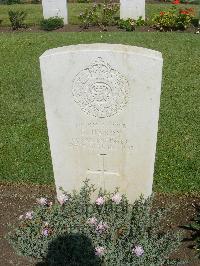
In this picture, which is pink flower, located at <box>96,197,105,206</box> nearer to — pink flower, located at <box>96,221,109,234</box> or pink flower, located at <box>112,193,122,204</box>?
pink flower, located at <box>112,193,122,204</box>

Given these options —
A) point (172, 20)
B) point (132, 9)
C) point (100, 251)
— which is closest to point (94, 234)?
point (100, 251)

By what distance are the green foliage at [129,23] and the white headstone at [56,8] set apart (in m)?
1.79

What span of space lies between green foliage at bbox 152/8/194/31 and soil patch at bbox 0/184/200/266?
802 centimetres

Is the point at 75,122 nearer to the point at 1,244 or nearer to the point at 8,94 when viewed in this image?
the point at 1,244

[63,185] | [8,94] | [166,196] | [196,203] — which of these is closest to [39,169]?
[63,185]

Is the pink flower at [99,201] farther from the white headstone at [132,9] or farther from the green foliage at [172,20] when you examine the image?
the white headstone at [132,9]

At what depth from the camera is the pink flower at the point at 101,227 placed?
167 inches

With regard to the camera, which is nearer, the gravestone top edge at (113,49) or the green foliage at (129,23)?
the gravestone top edge at (113,49)

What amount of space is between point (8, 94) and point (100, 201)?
4.73m

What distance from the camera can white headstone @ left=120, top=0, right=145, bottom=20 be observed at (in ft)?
42.5

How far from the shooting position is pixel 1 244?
15.1 feet

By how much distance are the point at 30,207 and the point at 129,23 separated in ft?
28.5

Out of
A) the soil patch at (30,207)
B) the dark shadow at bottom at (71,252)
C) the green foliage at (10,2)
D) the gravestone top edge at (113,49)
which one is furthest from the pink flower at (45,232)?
the green foliage at (10,2)

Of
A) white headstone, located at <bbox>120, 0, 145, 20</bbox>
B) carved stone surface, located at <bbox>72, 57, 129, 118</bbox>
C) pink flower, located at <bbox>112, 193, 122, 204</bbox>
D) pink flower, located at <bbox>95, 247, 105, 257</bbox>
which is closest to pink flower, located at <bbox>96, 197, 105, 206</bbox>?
pink flower, located at <bbox>112, 193, 122, 204</bbox>
